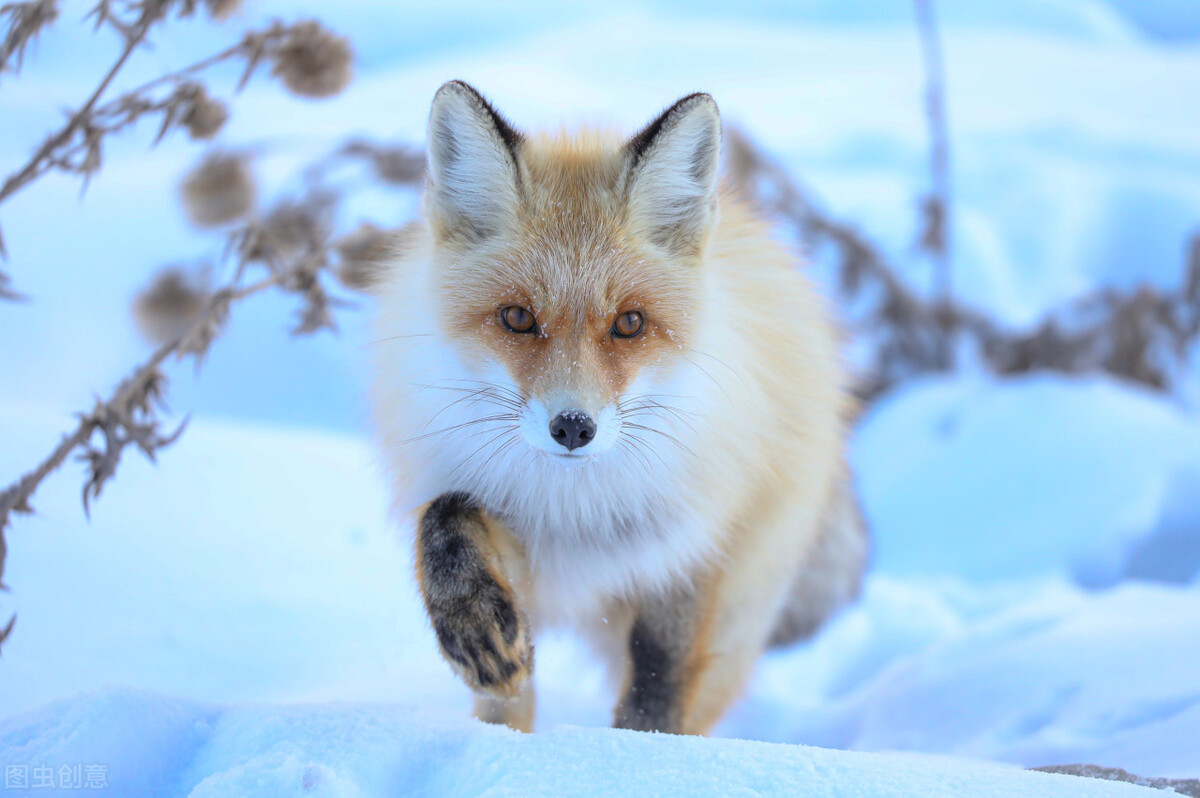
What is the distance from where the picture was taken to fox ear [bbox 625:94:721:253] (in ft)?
6.81

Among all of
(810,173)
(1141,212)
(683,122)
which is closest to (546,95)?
(810,173)

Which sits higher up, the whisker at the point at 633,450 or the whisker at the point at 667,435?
the whisker at the point at 667,435

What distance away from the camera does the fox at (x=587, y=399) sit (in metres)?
1.94

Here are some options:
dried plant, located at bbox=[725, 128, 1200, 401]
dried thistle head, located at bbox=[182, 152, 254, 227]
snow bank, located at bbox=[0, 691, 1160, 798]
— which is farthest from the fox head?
dried plant, located at bbox=[725, 128, 1200, 401]

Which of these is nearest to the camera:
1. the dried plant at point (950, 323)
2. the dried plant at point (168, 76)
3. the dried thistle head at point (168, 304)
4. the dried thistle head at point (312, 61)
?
the dried plant at point (168, 76)

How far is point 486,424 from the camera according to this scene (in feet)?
7.00

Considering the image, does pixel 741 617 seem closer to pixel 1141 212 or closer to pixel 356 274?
pixel 356 274

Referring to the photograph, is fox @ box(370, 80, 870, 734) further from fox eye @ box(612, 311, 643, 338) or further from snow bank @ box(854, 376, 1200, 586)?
snow bank @ box(854, 376, 1200, 586)

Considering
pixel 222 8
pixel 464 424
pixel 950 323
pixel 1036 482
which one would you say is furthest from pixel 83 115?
pixel 950 323

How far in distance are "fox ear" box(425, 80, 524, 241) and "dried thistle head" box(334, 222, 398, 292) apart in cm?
52

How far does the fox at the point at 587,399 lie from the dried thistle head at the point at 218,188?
4.90 ft

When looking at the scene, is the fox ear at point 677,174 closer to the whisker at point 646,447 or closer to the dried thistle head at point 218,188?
the whisker at point 646,447

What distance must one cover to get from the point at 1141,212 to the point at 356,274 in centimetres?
766

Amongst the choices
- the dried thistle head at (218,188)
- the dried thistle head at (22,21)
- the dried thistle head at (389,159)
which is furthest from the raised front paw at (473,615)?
the dried thistle head at (389,159)
